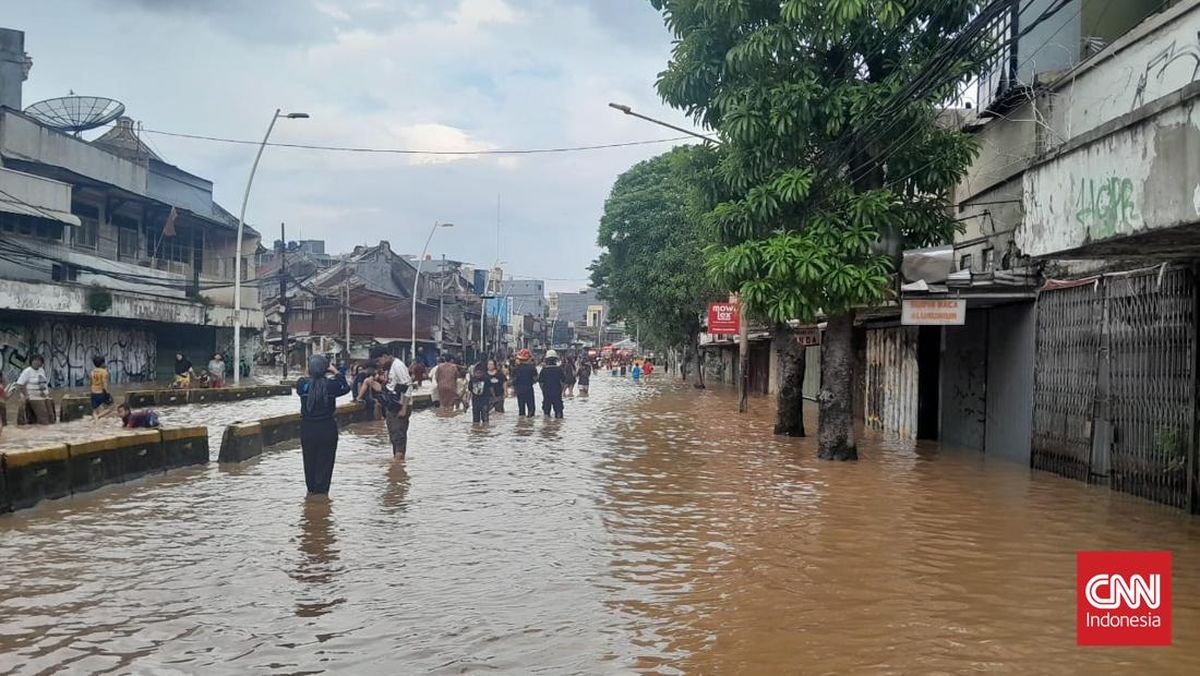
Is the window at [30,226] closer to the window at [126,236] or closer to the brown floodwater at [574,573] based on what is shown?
the window at [126,236]

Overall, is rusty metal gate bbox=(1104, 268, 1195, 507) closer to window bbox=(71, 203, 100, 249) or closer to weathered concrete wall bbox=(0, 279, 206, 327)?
weathered concrete wall bbox=(0, 279, 206, 327)

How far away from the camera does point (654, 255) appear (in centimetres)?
4306

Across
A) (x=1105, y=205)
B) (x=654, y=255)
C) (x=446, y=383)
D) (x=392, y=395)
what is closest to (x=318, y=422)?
(x=392, y=395)

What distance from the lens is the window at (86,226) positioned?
1328 inches

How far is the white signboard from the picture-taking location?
14242 millimetres

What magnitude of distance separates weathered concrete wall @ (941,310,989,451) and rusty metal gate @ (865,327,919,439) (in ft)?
3.09

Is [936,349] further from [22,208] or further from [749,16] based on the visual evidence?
[22,208]

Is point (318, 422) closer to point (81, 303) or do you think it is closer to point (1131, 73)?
point (1131, 73)

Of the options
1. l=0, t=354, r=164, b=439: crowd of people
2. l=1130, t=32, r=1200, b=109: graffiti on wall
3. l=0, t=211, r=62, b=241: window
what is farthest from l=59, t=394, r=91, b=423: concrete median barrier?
l=1130, t=32, r=1200, b=109: graffiti on wall

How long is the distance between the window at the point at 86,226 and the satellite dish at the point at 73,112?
314 cm

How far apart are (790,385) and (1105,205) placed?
41.2ft

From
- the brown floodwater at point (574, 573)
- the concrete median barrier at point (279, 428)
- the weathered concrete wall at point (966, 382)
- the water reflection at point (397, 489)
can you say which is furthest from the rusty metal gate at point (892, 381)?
the concrete median barrier at point (279, 428)

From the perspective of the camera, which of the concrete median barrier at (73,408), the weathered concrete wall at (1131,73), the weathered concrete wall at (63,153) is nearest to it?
the weathered concrete wall at (1131,73)

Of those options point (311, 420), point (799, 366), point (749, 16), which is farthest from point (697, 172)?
point (311, 420)
